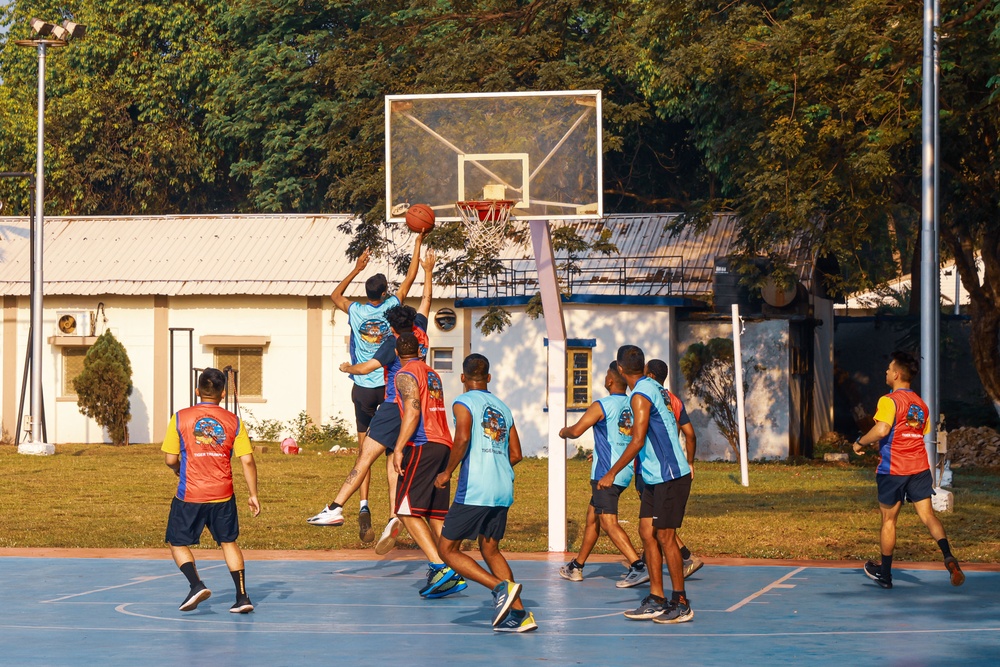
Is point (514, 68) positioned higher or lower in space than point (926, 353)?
higher

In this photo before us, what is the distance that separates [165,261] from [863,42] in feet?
68.6

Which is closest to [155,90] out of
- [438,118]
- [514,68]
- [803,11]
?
[514,68]

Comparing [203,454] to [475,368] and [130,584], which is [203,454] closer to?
[475,368]

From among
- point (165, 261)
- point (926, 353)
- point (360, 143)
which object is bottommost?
point (926, 353)

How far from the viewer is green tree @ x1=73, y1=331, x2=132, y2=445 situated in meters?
32.7

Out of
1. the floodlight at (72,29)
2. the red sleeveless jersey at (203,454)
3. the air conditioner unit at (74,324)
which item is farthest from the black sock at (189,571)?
the air conditioner unit at (74,324)

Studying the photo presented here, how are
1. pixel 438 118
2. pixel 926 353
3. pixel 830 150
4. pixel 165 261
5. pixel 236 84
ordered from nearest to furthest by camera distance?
pixel 438 118, pixel 926 353, pixel 830 150, pixel 165 261, pixel 236 84

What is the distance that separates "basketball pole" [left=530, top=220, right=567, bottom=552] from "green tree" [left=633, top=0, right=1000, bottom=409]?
702 cm

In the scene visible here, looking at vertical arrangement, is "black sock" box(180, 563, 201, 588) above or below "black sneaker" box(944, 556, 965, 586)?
above

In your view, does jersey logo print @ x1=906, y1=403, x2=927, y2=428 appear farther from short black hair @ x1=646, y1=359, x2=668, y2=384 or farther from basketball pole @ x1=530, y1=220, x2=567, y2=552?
basketball pole @ x1=530, y1=220, x2=567, y2=552

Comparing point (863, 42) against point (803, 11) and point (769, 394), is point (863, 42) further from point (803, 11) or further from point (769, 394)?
point (769, 394)

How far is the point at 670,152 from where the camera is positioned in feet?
124

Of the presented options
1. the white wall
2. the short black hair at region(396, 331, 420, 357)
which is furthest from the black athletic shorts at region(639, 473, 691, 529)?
the white wall

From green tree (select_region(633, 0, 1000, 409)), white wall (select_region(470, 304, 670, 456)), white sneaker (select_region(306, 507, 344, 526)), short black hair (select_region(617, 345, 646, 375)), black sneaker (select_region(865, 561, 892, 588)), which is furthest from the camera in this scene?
white wall (select_region(470, 304, 670, 456))
